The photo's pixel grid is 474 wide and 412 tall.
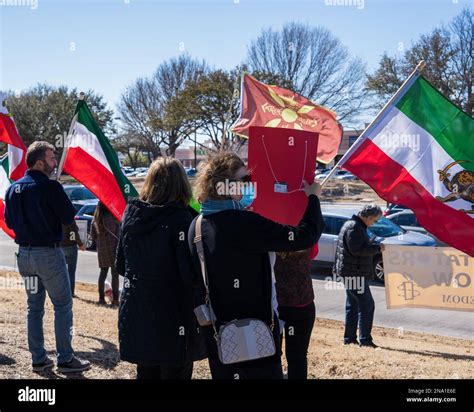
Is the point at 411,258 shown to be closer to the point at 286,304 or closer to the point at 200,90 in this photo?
the point at 286,304

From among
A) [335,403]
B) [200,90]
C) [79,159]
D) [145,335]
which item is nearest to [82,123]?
[79,159]

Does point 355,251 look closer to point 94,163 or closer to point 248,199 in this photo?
point 94,163

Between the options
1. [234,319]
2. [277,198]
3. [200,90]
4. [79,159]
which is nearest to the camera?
[234,319]

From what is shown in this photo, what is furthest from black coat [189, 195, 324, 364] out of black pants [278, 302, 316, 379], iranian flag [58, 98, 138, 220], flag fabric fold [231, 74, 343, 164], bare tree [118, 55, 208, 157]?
bare tree [118, 55, 208, 157]

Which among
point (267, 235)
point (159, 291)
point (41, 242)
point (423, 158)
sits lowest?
point (159, 291)

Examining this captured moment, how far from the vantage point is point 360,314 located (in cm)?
752

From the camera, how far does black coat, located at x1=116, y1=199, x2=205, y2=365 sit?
12.0 ft

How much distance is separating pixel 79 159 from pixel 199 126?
31.8m

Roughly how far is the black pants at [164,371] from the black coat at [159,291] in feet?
0.41

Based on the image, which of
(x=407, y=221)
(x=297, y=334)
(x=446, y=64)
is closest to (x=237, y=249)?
(x=297, y=334)

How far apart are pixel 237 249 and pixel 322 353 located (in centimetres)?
325

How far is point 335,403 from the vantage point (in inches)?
158

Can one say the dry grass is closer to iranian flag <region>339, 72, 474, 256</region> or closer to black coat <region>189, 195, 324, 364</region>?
iranian flag <region>339, 72, 474, 256</region>

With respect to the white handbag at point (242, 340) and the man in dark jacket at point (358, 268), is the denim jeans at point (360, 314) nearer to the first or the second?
the man in dark jacket at point (358, 268)
